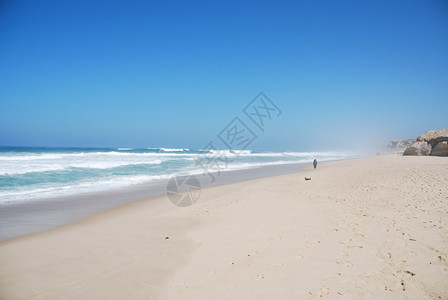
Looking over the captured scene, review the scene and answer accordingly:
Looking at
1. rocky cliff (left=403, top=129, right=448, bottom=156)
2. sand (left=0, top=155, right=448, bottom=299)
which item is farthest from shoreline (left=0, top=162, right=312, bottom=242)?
rocky cliff (left=403, top=129, right=448, bottom=156)

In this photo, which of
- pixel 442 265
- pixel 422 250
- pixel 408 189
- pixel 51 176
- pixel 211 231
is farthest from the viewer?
pixel 51 176

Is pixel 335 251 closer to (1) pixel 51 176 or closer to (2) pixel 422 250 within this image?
(2) pixel 422 250

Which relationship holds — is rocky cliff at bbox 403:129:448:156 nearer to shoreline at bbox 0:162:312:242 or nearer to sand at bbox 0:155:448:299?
sand at bbox 0:155:448:299

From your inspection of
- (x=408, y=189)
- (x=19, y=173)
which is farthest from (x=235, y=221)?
(x=19, y=173)

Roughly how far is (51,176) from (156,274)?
1350 cm

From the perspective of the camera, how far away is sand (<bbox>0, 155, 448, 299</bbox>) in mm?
3008

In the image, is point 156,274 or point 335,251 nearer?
point 156,274

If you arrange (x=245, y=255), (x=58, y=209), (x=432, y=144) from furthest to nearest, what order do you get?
(x=432, y=144), (x=58, y=209), (x=245, y=255)

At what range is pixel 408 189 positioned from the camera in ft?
28.1

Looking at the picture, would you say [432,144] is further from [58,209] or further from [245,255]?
[58,209]

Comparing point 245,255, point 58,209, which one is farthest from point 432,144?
point 58,209

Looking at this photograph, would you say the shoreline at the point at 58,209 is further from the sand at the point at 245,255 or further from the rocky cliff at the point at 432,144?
the rocky cliff at the point at 432,144

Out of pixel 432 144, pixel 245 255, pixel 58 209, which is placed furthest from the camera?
pixel 432 144

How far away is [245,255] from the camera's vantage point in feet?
12.8
